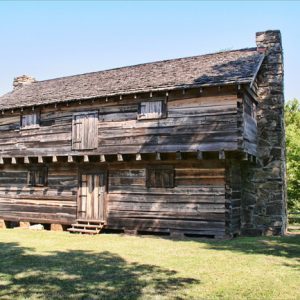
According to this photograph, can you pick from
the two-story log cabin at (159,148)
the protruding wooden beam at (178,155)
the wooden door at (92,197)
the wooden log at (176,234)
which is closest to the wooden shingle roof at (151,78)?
the two-story log cabin at (159,148)

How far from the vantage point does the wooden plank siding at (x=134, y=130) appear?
14.8m

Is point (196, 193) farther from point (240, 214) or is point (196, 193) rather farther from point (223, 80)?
point (223, 80)

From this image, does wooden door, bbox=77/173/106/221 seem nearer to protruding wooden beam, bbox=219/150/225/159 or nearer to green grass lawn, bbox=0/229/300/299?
green grass lawn, bbox=0/229/300/299

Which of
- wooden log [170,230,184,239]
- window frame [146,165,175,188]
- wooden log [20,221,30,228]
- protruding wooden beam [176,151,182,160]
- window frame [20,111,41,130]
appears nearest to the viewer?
protruding wooden beam [176,151,182,160]

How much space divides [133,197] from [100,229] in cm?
199

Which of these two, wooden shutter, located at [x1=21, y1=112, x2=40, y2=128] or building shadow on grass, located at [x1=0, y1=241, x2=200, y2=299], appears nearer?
building shadow on grass, located at [x1=0, y1=241, x2=200, y2=299]

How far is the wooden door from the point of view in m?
17.5

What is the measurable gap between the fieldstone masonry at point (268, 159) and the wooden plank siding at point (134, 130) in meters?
3.56

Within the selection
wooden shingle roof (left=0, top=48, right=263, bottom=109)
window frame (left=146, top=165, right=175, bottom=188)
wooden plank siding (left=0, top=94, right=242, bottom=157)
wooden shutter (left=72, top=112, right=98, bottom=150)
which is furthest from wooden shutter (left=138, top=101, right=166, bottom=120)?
wooden shutter (left=72, top=112, right=98, bottom=150)

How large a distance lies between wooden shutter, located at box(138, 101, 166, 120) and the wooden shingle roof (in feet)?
2.08

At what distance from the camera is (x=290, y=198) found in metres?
27.1

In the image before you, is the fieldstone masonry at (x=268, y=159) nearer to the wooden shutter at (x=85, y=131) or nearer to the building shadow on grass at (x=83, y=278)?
the wooden shutter at (x=85, y=131)

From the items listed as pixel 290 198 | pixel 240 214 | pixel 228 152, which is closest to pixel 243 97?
pixel 228 152

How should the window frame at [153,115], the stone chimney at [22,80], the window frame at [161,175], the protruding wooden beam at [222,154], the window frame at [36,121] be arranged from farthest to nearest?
the stone chimney at [22,80]
the window frame at [36,121]
the window frame at [161,175]
the window frame at [153,115]
the protruding wooden beam at [222,154]
